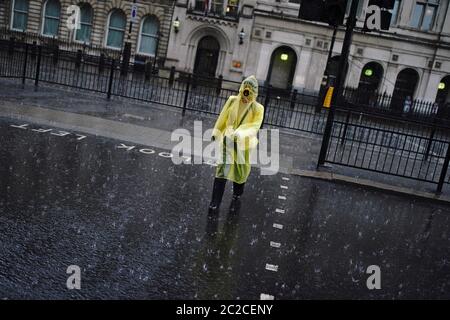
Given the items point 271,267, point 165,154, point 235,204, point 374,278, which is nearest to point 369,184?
point 235,204

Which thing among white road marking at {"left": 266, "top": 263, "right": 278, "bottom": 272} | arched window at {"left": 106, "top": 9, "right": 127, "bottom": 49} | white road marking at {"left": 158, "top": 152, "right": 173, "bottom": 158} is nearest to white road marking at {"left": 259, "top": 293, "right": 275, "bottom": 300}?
white road marking at {"left": 266, "top": 263, "right": 278, "bottom": 272}

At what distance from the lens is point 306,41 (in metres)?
32.7

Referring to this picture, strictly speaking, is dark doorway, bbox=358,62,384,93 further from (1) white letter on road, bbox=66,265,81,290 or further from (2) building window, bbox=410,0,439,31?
(1) white letter on road, bbox=66,265,81,290

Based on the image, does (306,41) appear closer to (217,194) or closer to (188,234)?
(217,194)

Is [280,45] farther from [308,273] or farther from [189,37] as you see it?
[308,273]

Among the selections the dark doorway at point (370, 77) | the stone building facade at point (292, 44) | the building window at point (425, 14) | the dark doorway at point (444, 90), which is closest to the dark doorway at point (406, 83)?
the stone building facade at point (292, 44)

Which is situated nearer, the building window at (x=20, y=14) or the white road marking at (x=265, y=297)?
the white road marking at (x=265, y=297)

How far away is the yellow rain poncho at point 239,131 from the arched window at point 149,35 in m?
29.7

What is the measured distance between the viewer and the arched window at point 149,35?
114 ft

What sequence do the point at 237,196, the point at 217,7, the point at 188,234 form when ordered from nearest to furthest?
the point at 188,234
the point at 237,196
the point at 217,7

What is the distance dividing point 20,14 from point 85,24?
5510mm

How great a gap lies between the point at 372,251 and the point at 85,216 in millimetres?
3496

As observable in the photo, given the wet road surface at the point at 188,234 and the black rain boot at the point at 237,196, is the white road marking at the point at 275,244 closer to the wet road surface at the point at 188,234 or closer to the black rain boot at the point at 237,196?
the wet road surface at the point at 188,234

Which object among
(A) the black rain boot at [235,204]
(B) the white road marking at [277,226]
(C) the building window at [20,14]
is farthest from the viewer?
(C) the building window at [20,14]
